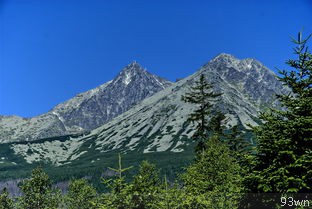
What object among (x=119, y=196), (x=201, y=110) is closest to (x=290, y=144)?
(x=119, y=196)

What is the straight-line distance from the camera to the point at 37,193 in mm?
59406

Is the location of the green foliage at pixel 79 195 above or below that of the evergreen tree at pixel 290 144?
below

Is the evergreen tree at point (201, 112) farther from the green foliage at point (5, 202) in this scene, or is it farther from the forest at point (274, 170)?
the green foliage at point (5, 202)

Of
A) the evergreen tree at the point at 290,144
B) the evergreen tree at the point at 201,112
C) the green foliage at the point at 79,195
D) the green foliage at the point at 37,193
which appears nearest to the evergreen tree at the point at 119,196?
the evergreen tree at the point at 290,144

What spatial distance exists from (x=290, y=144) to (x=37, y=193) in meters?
49.8

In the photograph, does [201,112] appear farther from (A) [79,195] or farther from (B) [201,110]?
(A) [79,195]

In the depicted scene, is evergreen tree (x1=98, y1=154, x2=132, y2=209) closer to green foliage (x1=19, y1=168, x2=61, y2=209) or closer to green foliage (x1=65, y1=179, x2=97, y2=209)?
green foliage (x1=19, y1=168, x2=61, y2=209)

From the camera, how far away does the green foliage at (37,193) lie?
58906mm

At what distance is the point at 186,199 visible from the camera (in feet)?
73.0

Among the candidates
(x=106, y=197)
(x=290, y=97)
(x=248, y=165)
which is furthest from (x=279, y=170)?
(x=106, y=197)

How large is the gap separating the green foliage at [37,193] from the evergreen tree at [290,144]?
46462 millimetres

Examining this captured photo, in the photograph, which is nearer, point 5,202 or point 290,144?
point 290,144

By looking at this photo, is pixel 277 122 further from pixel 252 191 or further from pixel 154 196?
pixel 154 196

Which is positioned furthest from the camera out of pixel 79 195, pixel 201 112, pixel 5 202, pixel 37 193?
pixel 79 195
